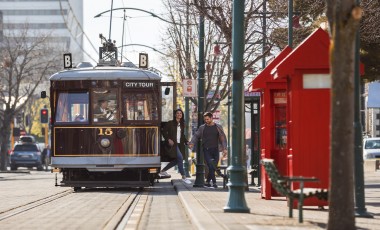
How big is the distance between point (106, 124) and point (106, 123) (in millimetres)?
40

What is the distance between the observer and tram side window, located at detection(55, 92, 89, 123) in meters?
30.4

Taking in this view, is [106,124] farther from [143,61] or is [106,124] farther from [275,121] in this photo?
[275,121]

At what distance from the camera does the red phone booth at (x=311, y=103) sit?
63.2 ft

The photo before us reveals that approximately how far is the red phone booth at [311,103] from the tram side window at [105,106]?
11.2m

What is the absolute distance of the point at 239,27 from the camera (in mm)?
18703

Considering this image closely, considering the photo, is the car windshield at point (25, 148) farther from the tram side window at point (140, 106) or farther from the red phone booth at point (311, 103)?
the red phone booth at point (311, 103)

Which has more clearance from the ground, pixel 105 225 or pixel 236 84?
pixel 236 84

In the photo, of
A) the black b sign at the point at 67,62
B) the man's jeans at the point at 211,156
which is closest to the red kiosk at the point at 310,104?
the man's jeans at the point at 211,156

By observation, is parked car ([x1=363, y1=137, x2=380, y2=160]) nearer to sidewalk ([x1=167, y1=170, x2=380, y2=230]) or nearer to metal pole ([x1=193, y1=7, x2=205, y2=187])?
metal pole ([x1=193, y1=7, x2=205, y2=187])

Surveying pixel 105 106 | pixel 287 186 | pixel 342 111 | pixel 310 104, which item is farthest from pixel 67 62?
pixel 342 111

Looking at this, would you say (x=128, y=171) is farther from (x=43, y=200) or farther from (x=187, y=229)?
(x=187, y=229)

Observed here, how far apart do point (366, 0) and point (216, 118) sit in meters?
20.0

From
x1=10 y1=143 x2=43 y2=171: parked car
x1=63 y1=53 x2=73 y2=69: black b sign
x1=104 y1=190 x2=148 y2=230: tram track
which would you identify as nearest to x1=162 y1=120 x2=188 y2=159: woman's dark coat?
x1=63 y1=53 x2=73 y2=69: black b sign

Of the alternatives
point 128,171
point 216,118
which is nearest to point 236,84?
point 128,171
